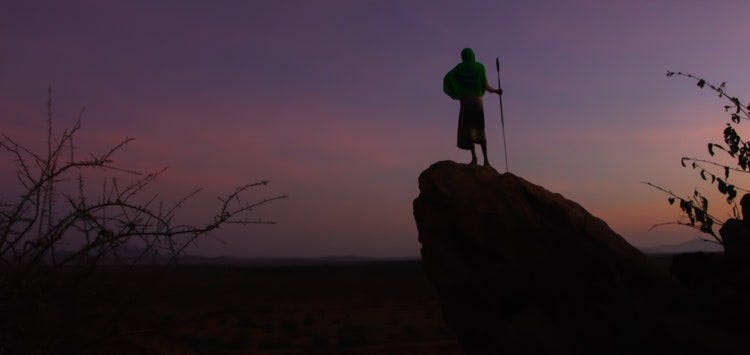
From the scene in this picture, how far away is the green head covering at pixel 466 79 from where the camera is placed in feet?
30.2

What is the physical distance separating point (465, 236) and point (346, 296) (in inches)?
1161

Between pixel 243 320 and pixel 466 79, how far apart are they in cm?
1681

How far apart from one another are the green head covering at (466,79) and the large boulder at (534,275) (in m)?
1.49

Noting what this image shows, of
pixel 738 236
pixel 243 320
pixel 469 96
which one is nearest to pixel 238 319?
pixel 243 320

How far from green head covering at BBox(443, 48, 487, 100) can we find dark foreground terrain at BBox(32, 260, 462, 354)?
198 inches

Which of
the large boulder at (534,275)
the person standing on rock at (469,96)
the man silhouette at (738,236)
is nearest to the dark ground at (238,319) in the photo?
the large boulder at (534,275)

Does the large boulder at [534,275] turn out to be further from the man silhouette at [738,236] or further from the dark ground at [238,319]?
the dark ground at [238,319]

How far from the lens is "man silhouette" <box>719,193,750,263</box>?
5.45m

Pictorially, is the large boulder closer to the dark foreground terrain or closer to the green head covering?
the green head covering

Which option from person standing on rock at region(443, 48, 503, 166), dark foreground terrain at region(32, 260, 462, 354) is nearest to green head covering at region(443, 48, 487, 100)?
person standing on rock at region(443, 48, 503, 166)

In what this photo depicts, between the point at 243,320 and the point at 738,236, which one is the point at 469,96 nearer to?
the point at 738,236

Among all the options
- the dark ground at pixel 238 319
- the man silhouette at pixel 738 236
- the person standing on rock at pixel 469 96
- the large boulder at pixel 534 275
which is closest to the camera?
the dark ground at pixel 238 319

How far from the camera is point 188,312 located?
27156 millimetres

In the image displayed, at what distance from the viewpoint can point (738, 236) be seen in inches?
218
